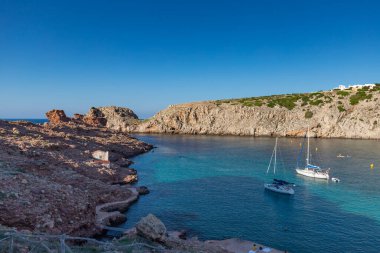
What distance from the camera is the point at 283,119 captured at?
171250mm

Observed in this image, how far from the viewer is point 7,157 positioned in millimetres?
46031

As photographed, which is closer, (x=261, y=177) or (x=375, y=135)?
(x=261, y=177)

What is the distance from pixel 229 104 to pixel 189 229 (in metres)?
164

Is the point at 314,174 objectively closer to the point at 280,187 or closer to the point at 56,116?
the point at 280,187

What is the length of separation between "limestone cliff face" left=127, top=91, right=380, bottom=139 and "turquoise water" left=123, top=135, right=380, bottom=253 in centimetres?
7818

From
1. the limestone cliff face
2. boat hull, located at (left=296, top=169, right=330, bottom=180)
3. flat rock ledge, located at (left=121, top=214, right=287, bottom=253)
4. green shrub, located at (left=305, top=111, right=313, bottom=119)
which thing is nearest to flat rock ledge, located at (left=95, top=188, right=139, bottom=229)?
flat rock ledge, located at (left=121, top=214, right=287, bottom=253)

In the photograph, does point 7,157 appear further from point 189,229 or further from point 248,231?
point 248,231

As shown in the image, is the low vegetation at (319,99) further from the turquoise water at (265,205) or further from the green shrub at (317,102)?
the turquoise water at (265,205)

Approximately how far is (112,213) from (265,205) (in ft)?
75.6

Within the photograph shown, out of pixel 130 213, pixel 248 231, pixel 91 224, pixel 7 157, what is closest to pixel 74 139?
pixel 7 157

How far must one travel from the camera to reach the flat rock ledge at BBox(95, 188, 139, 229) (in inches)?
1508

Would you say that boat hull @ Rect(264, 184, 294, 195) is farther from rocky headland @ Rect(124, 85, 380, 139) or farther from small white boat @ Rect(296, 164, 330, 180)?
rocky headland @ Rect(124, 85, 380, 139)

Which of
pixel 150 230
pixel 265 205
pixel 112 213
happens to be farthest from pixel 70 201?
pixel 265 205

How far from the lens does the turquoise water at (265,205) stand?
3675 cm
